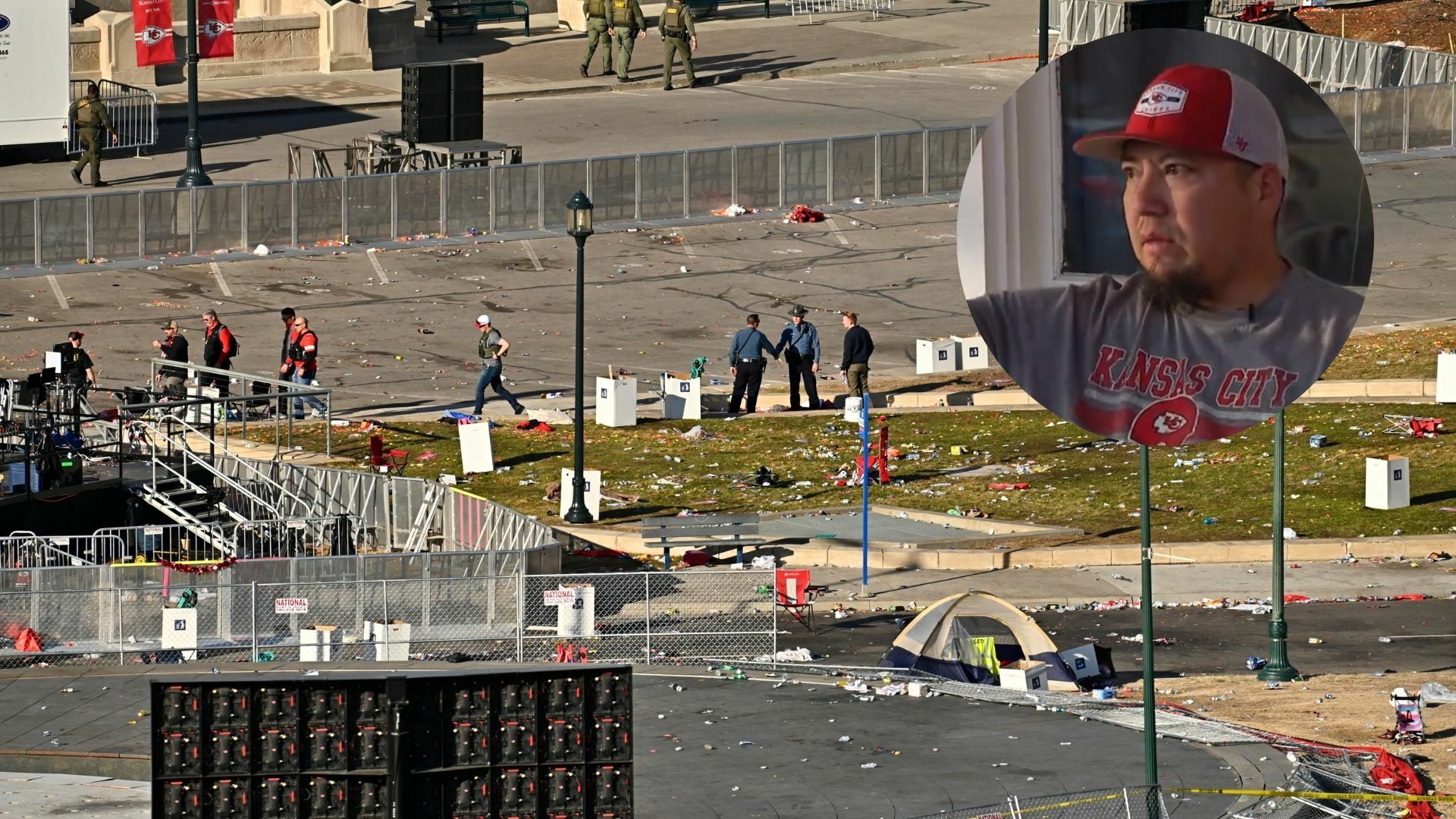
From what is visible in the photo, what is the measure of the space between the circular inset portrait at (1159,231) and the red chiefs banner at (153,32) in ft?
126

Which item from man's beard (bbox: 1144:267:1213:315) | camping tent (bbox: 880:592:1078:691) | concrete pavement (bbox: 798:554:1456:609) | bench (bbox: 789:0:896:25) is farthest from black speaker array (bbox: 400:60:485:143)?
man's beard (bbox: 1144:267:1213:315)

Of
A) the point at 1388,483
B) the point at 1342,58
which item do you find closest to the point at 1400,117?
the point at 1342,58

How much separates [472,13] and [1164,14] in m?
21.2

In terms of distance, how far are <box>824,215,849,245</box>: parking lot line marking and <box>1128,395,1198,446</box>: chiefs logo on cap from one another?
3104 cm

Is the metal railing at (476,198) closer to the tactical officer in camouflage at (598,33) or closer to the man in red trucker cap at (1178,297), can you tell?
the tactical officer in camouflage at (598,33)

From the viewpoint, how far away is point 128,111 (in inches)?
2253

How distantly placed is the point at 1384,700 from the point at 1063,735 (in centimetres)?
356

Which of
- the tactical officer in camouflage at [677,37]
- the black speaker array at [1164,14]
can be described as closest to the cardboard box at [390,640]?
the black speaker array at [1164,14]

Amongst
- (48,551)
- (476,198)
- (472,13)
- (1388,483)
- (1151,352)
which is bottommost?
(48,551)

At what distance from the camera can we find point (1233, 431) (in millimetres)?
21391

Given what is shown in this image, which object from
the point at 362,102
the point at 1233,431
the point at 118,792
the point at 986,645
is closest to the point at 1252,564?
the point at 986,645

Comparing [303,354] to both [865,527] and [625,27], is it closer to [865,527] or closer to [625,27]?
[865,527]

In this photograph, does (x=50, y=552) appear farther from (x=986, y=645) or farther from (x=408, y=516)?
(x=986, y=645)

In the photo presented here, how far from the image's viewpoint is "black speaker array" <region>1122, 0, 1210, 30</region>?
5241cm
